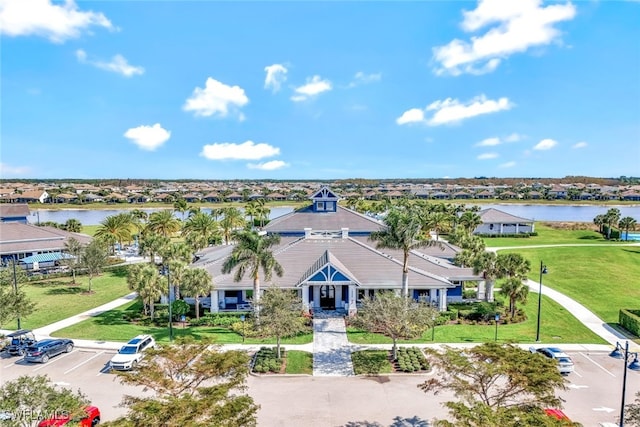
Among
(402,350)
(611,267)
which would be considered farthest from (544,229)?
(402,350)

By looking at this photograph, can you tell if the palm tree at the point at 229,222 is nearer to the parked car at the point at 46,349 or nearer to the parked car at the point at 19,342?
the parked car at the point at 19,342

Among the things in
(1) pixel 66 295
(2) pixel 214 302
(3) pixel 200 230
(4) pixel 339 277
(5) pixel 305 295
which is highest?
(3) pixel 200 230

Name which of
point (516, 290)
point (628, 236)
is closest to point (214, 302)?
point (516, 290)

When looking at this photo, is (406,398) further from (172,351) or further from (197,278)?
(197,278)

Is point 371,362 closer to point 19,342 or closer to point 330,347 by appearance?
point 330,347

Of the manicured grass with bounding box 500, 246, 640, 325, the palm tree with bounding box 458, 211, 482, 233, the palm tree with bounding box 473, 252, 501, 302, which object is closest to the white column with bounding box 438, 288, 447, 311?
the palm tree with bounding box 473, 252, 501, 302

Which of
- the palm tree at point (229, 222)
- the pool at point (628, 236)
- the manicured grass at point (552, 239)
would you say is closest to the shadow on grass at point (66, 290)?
the palm tree at point (229, 222)
